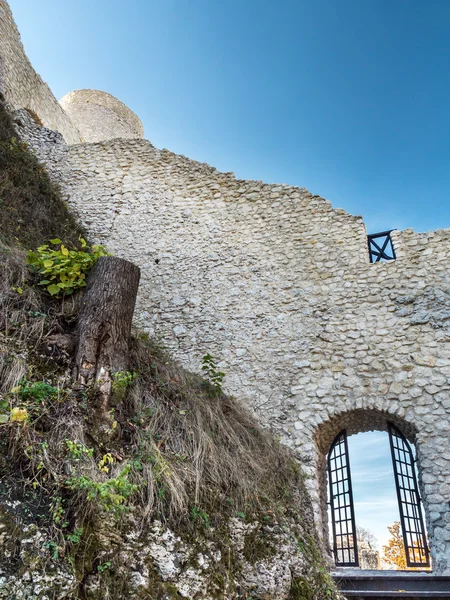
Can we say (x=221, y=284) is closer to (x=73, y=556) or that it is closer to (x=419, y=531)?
(x=419, y=531)

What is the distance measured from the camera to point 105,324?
326 centimetres

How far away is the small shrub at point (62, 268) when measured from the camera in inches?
144

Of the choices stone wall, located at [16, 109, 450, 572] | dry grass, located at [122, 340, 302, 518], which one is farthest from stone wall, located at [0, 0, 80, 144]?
dry grass, located at [122, 340, 302, 518]

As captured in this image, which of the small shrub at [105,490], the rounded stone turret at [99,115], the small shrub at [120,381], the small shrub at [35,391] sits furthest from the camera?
the rounded stone turret at [99,115]

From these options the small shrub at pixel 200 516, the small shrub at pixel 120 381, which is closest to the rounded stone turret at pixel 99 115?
the small shrub at pixel 120 381

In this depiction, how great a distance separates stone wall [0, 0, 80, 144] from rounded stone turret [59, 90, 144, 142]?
6.67 meters

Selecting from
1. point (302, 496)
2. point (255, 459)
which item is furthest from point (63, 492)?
point (302, 496)

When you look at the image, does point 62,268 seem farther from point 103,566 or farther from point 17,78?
point 17,78

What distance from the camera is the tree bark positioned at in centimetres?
299

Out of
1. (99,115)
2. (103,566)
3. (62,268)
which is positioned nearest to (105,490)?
(103,566)

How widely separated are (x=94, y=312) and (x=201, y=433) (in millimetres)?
1266

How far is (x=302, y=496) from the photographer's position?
477 centimetres

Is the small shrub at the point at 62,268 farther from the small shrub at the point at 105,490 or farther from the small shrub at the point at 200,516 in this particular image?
the small shrub at the point at 200,516

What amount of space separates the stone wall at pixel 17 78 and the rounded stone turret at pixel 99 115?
6.67 m
